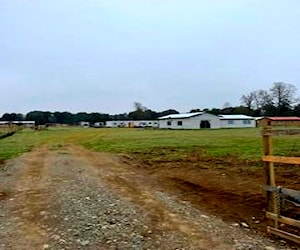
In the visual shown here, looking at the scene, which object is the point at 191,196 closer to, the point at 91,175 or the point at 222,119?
the point at 91,175

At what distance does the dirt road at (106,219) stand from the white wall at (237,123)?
2718 inches

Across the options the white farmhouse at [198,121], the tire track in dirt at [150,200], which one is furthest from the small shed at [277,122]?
the white farmhouse at [198,121]

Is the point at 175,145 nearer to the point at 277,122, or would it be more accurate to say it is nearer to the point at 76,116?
the point at 277,122

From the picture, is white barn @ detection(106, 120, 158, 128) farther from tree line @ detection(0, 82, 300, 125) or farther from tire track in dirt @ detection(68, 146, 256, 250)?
tire track in dirt @ detection(68, 146, 256, 250)

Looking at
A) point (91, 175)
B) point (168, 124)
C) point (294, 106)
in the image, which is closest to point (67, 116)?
point (168, 124)

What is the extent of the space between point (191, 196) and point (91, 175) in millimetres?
4283

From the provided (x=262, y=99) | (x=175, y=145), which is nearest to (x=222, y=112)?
(x=262, y=99)

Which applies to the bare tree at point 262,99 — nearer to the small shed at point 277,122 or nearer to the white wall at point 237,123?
the white wall at point 237,123

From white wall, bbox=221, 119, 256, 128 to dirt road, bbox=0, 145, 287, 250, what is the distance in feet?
226

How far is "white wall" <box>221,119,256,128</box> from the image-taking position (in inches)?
3155

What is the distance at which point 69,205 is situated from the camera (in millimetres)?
8680

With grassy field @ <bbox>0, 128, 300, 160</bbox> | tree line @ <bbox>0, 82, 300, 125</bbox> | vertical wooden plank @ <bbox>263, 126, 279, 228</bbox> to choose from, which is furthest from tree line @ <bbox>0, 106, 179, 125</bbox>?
vertical wooden plank @ <bbox>263, 126, 279, 228</bbox>

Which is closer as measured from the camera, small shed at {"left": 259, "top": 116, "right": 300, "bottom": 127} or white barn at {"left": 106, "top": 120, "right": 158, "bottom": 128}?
small shed at {"left": 259, "top": 116, "right": 300, "bottom": 127}

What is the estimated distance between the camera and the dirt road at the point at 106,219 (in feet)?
20.6
